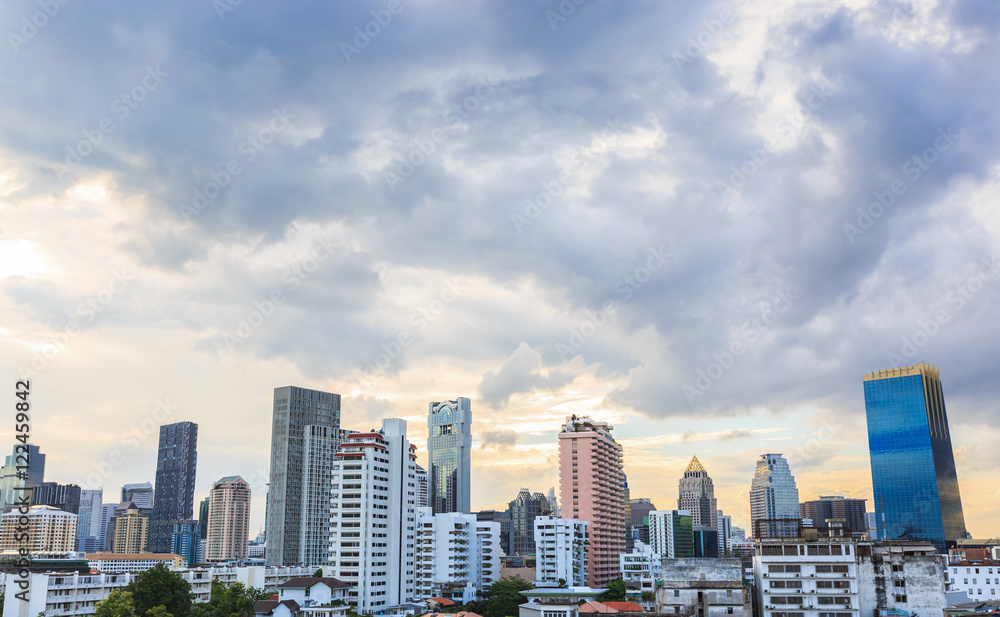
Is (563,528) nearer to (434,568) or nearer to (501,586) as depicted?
(434,568)

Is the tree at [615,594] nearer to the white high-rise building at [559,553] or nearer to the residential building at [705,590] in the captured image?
the white high-rise building at [559,553]

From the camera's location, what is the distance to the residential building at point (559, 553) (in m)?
174

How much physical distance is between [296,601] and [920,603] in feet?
267

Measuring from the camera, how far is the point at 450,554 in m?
174

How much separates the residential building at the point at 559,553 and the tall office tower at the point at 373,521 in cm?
3572

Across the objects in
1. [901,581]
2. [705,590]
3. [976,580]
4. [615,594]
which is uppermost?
[901,581]

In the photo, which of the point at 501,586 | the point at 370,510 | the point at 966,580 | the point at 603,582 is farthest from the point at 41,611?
the point at 966,580

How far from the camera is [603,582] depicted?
629 feet

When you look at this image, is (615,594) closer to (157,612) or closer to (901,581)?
(901,581)

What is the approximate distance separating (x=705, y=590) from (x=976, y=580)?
77849 mm

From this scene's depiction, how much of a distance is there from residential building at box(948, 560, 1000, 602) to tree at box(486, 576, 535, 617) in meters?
75.7

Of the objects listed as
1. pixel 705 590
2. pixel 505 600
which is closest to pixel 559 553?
pixel 505 600

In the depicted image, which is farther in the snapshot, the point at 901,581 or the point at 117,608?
the point at 901,581

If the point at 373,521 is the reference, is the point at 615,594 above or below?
below
